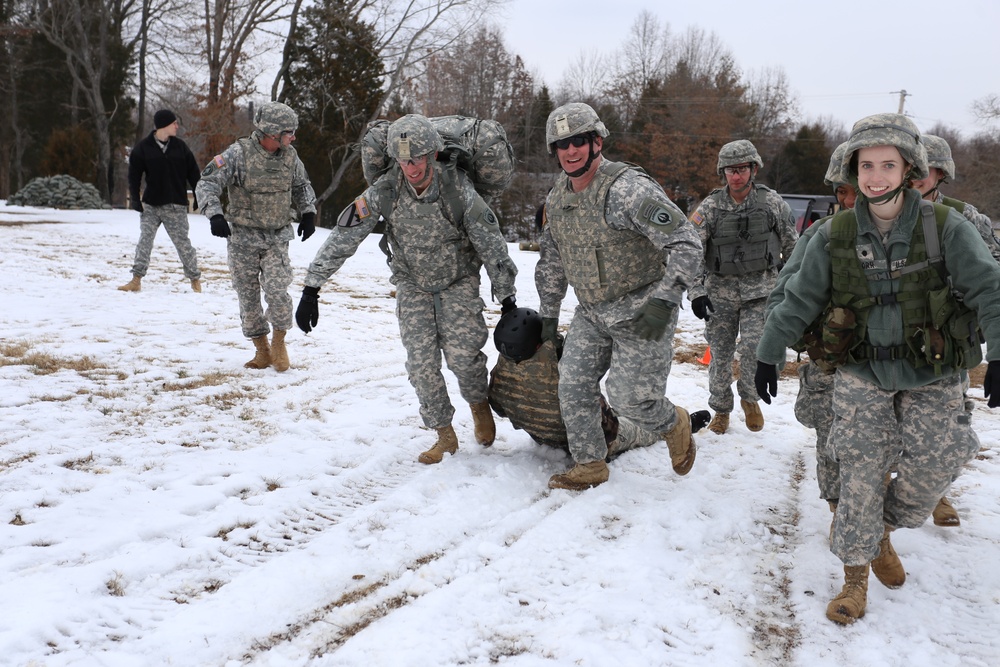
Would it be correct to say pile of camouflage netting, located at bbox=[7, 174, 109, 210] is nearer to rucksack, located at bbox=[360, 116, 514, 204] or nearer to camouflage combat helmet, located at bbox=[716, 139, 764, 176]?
rucksack, located at bbox=[360, 116, 514, 204]

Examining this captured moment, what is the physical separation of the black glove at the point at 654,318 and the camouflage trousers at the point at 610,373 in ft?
0.75

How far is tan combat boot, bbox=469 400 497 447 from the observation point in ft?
16.8

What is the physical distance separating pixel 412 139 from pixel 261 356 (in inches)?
136

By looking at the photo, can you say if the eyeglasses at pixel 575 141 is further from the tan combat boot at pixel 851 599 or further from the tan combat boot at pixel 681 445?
the tan combat boot at pixel 851 599

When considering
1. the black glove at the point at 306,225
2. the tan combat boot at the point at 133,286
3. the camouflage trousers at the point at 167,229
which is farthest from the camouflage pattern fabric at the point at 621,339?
the tan combat boot at the point at 133,286

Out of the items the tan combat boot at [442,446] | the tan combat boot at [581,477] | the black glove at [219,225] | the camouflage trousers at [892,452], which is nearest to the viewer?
the camouflage trousers at [892,452]

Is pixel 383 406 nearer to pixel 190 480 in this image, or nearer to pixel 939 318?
pixel 190 480

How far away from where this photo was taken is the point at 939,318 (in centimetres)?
299

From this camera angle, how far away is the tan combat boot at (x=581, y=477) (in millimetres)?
4527

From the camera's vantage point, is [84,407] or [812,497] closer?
[812,497]

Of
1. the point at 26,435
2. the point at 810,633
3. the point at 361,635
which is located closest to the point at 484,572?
the point at 361,635

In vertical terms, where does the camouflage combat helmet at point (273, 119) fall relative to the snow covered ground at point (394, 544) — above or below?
above

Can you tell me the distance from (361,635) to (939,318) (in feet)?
8.76

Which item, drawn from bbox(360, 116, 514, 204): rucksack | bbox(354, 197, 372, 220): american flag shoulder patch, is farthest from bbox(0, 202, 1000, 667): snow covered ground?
bbox(360, 116, 514, 204): rucksack
